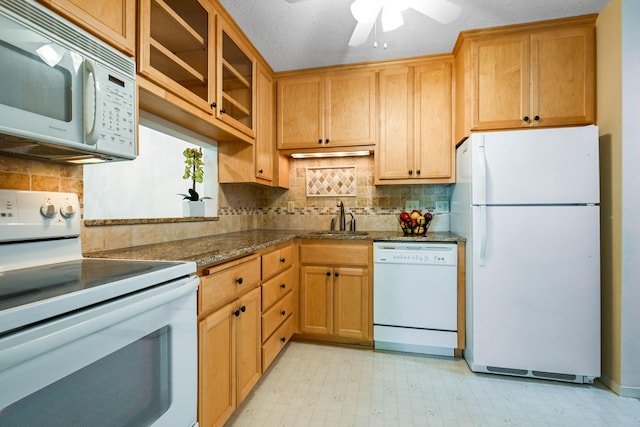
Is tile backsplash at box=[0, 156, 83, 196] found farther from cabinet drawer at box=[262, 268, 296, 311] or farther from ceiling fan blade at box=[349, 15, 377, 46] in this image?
ceiling fan blade at box=[349, 15, 377, 46]

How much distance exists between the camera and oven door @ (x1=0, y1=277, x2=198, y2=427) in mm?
552

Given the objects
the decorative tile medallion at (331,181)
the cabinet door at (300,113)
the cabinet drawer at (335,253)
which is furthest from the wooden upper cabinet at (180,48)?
the decorative tile medallion at (331,181)

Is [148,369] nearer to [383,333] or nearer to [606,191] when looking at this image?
[383,333]

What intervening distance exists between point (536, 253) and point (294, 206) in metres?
1.97

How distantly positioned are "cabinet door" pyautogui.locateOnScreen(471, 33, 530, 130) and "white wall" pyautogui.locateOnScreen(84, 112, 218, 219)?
1978 mm

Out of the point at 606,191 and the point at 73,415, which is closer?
the point at 73,415

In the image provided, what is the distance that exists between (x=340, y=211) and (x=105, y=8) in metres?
2.10

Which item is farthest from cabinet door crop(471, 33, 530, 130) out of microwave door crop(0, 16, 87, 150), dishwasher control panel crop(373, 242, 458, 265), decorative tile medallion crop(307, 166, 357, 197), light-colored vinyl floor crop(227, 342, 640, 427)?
microwave door crop(0, 16, 87, 150)

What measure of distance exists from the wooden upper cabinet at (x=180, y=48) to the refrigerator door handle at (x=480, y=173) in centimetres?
165

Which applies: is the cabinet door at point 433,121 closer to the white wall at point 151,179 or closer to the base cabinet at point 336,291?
the base cabinet at point 336,291

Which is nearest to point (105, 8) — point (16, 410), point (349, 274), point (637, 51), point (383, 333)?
point (16, 410)

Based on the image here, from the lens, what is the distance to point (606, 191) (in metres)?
1.79

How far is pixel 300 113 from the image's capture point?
2.57 m

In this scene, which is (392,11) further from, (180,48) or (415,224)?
(415,224)
